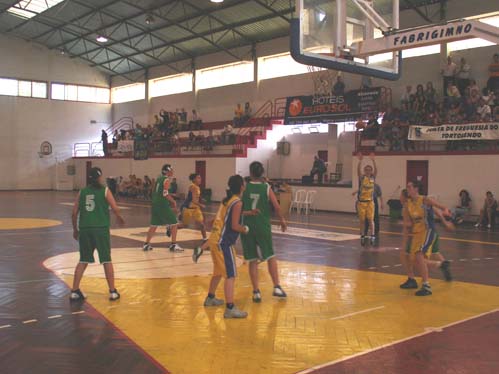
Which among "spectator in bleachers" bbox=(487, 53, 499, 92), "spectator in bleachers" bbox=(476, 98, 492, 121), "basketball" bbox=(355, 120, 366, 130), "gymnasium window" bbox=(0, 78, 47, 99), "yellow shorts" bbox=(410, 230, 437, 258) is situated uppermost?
"gymnasium window" bbox=(0, 78, 47, 99)

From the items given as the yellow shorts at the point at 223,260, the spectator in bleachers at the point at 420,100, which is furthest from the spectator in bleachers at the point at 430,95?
the yellow shorts at the point at 223,260

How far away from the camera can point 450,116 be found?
69.4ft

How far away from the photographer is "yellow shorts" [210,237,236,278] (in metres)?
7.18

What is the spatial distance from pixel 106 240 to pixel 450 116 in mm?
16636

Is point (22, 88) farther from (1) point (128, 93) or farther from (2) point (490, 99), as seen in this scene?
(2) point (490, 99)

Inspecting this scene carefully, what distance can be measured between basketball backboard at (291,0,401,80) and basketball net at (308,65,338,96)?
1723 centimetres

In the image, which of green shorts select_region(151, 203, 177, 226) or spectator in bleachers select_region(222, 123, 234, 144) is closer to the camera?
green shorts select_region(151, 203, 177, 226)

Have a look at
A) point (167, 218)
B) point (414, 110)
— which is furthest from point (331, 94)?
point (167, 218)

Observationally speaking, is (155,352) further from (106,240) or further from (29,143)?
(29,143)

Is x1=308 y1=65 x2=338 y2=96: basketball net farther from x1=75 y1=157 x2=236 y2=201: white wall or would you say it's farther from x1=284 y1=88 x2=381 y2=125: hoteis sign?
x1=75 y1=157 x2=236 y2=201: white wall

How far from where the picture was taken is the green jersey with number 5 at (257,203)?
7.87 meters

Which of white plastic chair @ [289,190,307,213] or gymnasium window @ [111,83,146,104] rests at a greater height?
gymnasium window @ [111,83,146,104]

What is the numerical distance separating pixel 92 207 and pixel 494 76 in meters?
18.2

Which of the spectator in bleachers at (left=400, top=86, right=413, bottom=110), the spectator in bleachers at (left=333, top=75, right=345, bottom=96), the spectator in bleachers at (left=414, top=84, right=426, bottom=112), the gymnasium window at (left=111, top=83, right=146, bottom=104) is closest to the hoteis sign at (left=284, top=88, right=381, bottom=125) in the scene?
the spectator in bleachers at (left=333, top=75, right=345, bottom=96)
